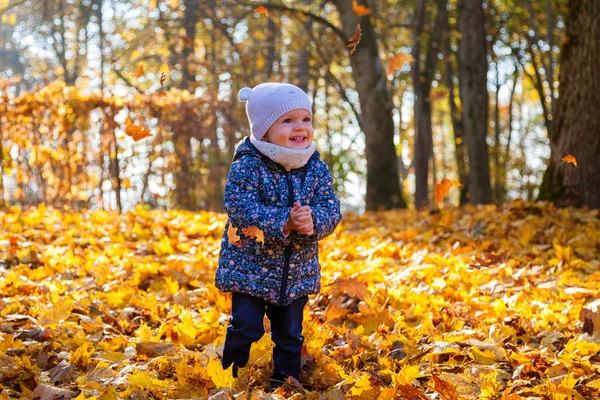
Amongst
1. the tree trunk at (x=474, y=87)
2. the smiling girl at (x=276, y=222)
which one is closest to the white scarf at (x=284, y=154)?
the smiling girl at (x=276, y=222)

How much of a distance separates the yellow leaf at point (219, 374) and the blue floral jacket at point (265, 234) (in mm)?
311

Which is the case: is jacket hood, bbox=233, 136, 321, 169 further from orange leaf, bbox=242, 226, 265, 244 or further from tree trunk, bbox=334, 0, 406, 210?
tree trunk, bbox=334, 0, 406, 210

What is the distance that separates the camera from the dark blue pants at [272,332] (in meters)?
2.58

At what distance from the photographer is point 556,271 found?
4.45 meters

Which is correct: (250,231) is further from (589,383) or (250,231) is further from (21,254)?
(21,254)

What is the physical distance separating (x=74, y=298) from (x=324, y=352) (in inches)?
66.0

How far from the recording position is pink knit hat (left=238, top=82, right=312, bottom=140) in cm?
256

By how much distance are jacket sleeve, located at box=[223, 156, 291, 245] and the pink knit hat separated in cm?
15

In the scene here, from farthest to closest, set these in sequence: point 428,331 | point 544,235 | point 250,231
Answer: point 544,235, point 428,331, point 250,231

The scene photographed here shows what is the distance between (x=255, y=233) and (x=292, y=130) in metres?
0.45

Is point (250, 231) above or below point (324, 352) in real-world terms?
above

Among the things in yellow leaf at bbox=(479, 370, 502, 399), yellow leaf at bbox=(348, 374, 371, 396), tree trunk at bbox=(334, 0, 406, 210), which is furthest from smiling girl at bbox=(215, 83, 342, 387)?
tree trunk at bbox=(334, 0, 406, 210)

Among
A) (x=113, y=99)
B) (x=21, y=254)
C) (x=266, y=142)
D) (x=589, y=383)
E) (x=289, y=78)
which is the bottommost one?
(x=589, y=383)

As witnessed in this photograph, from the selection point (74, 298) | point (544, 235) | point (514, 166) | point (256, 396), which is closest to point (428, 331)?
point (256, 396)
